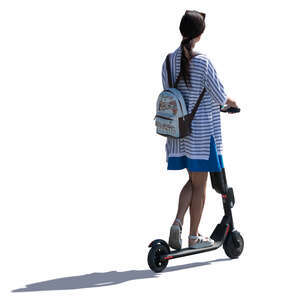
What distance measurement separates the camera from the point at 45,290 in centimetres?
873

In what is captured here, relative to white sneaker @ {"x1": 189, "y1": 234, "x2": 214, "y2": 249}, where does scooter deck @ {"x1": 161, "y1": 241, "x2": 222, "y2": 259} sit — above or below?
below

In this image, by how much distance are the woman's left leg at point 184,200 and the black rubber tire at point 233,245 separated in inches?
30.4

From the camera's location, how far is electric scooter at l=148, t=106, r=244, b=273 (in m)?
9.26

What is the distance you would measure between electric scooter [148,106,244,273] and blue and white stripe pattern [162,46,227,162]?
348mm

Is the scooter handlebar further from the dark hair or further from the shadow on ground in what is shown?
the shadow on ground

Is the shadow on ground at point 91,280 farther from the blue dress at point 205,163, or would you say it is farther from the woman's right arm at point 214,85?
the woman's right arm at point 214,85

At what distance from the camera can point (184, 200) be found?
9.57 metres

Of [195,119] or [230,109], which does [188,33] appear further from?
[230,109]

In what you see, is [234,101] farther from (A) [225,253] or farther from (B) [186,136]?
(A) [225,253]

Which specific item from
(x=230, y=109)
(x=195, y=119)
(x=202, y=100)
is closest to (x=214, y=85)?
(x=202, y=100)

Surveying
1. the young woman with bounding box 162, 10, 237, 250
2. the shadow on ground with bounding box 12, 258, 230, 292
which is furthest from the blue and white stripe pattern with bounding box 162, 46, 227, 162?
the shadow on ground with bounding box 12, 258, 230, 292

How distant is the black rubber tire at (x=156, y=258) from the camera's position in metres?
9.16

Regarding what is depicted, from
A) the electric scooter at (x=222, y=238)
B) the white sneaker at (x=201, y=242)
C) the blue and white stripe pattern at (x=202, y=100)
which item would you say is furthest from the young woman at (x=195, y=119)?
the white sneaker at (x=201, y=242)

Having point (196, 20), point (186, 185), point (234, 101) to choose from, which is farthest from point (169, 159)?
point (196, 20)
